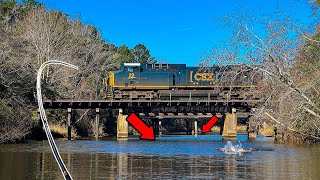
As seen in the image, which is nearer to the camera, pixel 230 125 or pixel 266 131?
pixel 230 125

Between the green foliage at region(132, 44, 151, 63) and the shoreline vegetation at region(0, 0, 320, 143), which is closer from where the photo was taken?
the shoreline vegetation at region(0, 0, 320, 143)

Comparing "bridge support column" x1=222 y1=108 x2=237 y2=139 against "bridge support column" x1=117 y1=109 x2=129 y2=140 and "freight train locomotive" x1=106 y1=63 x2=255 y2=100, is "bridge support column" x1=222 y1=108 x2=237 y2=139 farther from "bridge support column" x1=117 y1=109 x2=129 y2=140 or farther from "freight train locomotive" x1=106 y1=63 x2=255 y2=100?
"bridge support column" x1=117 y1=109 x2=129 y2=140

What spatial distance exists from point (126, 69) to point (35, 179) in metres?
40.4

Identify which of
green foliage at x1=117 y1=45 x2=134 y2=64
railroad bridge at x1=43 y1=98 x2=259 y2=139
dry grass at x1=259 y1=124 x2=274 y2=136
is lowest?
dry grass at x1=259 y1=124 x2=274 y2=136

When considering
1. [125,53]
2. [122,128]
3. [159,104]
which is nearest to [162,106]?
[159,104]

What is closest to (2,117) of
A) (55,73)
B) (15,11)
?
(55,73)

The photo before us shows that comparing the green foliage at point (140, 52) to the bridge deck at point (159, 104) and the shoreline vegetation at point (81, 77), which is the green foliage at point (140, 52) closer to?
the shoreline vegetation at point (81, 77)

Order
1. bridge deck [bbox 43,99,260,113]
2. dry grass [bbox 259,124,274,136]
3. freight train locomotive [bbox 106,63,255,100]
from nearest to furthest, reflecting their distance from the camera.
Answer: bridge deck [bbox 43,99,260,113], freight train locomotive [bbox 106,63,255,100], dry grass [bbox 259,124,274,136]

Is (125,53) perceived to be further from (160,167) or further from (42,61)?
(160,167)

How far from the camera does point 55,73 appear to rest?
2275 inches

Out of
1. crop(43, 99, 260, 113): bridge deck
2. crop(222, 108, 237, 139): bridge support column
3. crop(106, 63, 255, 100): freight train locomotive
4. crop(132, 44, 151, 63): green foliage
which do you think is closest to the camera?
crop(43, 99, 260, 113): bridge deck

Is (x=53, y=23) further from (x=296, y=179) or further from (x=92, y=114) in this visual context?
(x=296, y=179)

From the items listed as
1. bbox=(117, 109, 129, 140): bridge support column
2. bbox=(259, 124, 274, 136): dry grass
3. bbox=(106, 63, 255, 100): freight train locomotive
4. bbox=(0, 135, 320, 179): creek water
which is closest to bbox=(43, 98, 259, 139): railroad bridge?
bbox=(117, 109, 129, 140): bridge support column

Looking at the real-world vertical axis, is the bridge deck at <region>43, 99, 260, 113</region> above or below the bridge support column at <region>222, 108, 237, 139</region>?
above
